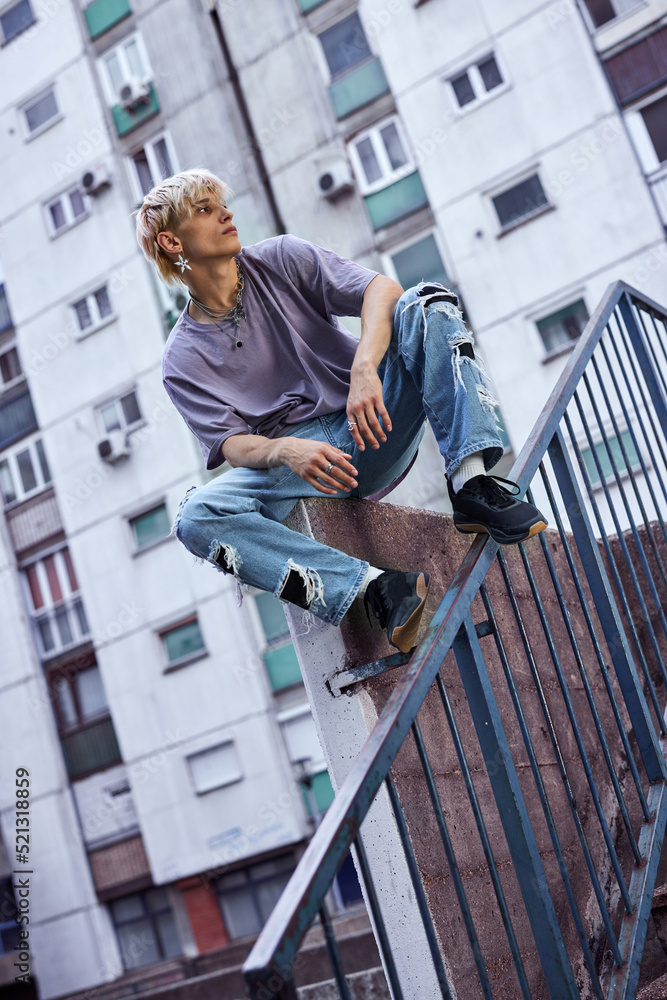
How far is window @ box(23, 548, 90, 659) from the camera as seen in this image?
20.9m

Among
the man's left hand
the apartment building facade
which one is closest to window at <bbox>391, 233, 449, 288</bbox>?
the apartment building facade

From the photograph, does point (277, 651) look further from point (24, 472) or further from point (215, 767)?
point (24, 472)

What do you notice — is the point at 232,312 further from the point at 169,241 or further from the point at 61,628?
the point at 61,628

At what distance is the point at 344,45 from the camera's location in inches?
721

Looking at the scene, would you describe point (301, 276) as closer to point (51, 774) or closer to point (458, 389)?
point (458, 389)

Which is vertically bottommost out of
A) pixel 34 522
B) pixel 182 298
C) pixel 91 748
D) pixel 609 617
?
pixel 609 617

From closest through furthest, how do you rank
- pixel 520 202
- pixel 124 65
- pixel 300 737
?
pixel 520 202
pixel 300 737
pixel 124 65

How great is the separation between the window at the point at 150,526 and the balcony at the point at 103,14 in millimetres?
10394

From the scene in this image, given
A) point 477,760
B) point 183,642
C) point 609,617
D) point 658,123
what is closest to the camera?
point 609,617

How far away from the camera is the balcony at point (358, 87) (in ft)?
58.3

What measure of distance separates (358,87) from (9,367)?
1011cm

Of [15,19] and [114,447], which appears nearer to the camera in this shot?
[114,447]

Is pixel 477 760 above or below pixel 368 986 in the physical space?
above

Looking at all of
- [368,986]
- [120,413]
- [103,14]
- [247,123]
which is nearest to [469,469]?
[368,986]
